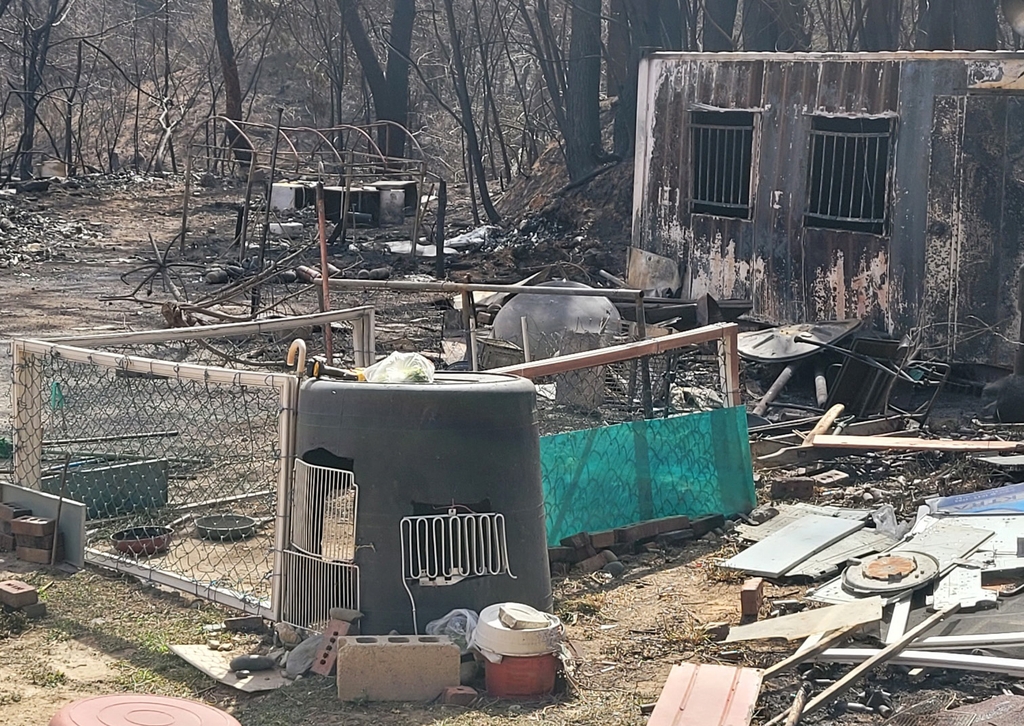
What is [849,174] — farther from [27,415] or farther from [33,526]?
[33,526]

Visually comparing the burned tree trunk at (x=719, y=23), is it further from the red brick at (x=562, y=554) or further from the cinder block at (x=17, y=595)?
the cinder block at (x=17, y=595)

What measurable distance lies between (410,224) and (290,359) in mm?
17916

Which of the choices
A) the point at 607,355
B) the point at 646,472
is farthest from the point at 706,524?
the point at 607,355

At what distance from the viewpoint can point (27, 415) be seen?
671 cm

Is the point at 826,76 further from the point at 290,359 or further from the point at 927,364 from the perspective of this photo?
the point at 290,359

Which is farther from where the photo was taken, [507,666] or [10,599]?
[10,599]

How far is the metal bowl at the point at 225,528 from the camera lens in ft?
22.2

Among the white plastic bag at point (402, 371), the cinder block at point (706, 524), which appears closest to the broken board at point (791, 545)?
the cinder block at point (706, 524)

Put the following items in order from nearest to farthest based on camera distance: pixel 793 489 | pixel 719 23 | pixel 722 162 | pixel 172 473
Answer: pixel 793 489 → pixel 172 473 → pixel 722 162 → pixel 719 23

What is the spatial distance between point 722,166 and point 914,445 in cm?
641

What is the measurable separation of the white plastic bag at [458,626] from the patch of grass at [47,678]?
138cm

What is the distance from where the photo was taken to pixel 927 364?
38.8ft

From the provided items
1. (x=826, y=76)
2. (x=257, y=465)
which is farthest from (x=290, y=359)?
(x=826, y=76)

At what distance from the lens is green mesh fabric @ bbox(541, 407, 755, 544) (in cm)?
662
